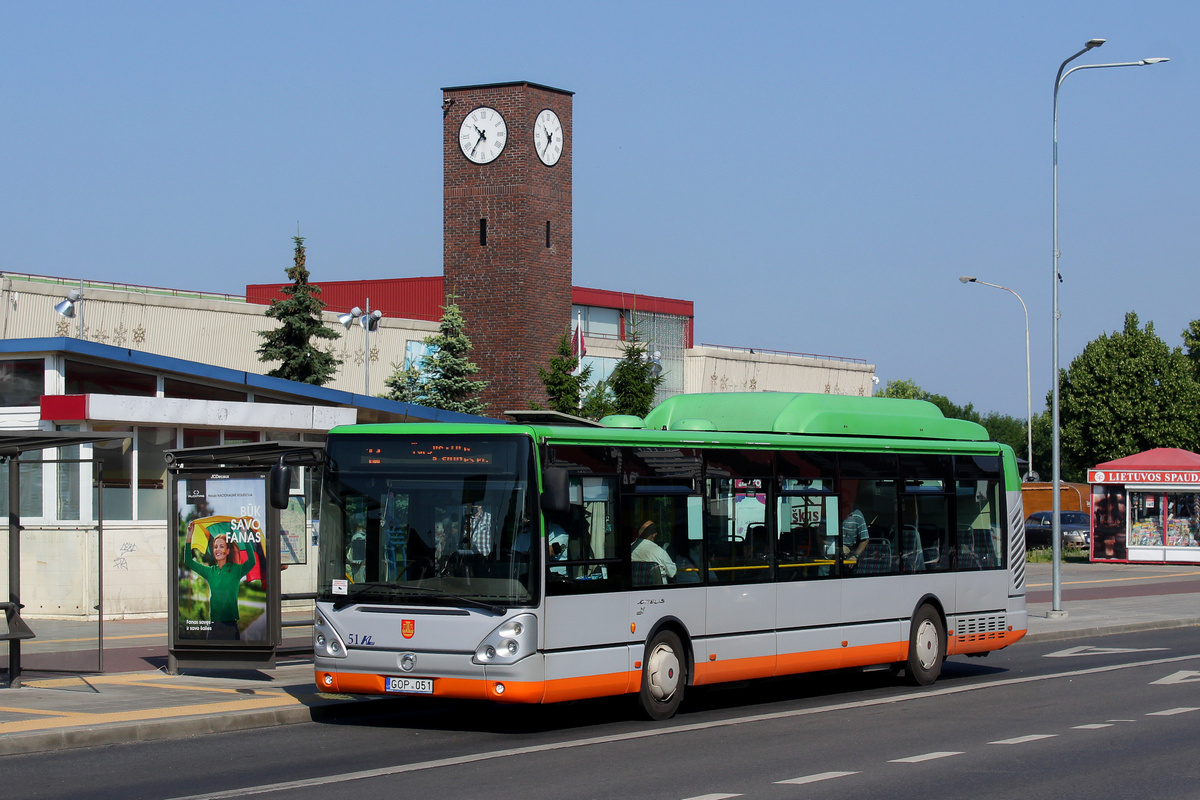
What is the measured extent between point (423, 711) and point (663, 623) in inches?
102

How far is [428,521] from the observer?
11.8 metres

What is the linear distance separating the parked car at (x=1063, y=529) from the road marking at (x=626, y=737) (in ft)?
119

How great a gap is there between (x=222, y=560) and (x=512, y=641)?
15.8ft

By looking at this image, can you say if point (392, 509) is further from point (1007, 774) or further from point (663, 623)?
point (1007, 774)

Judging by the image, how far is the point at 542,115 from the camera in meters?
46.5

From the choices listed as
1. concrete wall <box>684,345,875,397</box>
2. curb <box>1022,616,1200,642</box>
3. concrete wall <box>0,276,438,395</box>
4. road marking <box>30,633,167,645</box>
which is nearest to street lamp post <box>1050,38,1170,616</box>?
curb <box>1022,616,1200,642</box>

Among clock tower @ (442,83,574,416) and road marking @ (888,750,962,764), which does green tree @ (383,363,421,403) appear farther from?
road marking @ (888,750,962,764)

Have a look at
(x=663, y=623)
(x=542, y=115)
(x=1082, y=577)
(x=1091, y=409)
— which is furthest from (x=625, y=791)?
(x=1091, y=409)

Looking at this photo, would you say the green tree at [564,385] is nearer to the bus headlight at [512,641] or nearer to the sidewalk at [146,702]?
the sidewalk at [146,702]

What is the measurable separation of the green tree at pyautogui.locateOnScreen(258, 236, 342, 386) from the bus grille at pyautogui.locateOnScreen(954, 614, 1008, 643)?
92.1 feet

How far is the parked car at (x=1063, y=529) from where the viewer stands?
174ft

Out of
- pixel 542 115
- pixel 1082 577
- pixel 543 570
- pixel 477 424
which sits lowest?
pixel 1082 577

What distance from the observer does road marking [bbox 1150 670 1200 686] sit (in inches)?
647

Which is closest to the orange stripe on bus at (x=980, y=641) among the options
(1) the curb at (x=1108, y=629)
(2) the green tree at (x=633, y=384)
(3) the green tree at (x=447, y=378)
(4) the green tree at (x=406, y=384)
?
(1) the curb at (x=1108, y=629)
